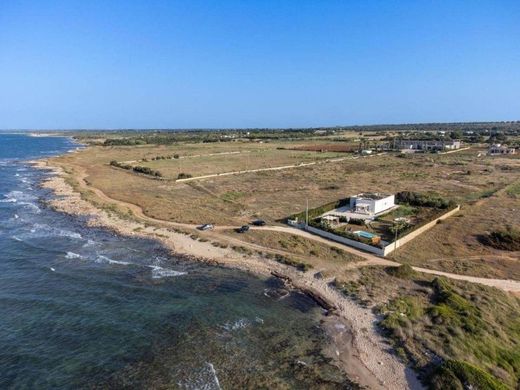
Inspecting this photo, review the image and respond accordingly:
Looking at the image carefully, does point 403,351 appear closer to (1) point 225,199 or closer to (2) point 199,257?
(2) point 199,257

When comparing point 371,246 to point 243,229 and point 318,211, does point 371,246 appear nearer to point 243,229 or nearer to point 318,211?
point 318,211

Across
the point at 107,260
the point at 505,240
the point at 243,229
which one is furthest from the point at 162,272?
the point at 505,240

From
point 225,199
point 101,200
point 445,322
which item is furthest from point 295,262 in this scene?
point 101,200

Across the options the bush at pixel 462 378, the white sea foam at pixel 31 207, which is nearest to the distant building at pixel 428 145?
the white sea foam at pixel 31 207

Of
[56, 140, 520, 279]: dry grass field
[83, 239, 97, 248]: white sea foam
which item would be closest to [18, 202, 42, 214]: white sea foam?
[56, 140, 520, 279]: dry grass field

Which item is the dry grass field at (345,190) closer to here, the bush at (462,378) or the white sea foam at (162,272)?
the white sea foam at (162,272)

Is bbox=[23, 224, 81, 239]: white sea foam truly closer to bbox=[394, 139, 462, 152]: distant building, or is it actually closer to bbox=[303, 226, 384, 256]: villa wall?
bbox=[303, 226, 384, 256]: villa wall

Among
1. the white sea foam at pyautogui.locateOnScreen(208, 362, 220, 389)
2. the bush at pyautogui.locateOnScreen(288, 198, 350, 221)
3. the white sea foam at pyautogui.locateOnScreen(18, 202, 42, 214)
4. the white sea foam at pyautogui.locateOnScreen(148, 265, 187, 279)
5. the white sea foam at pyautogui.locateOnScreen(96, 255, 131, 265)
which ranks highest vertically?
the bush at pyautogui.locateOnScreen(288, 198, 350, 221)
